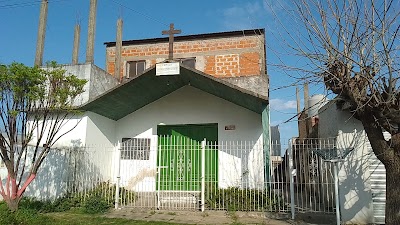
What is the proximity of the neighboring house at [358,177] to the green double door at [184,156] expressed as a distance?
3926 mm

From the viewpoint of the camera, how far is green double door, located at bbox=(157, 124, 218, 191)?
1084 centimetres

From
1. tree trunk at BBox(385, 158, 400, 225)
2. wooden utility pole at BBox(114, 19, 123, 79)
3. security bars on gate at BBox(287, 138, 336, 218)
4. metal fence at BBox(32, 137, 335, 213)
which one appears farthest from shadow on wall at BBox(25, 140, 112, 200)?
tree trunk at BBox(385, 158, 400, 225)

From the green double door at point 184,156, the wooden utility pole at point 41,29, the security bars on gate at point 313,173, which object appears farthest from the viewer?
the wooden utility pole at point 41,29

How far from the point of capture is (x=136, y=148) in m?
11.8

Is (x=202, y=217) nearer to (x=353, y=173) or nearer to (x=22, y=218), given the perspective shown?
(x=353, y=173)

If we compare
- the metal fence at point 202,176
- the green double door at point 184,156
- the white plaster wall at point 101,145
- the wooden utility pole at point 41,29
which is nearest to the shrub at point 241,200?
the metal fence at point 202,176

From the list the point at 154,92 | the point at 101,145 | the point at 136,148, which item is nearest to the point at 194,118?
the point at 154,92

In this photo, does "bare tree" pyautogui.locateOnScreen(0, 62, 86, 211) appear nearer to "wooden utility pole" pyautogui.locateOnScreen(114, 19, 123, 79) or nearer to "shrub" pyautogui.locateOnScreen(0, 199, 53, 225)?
"shrub" pyautogui.locateOnScreen(0, 199, 53, 225)

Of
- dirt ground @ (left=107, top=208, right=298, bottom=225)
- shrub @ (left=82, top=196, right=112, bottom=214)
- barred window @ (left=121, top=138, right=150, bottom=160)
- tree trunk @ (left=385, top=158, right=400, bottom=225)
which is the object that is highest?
barred window @ (left=121, top=138, right=150, bottom=160)

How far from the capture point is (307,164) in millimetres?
10008

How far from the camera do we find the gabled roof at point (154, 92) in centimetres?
971

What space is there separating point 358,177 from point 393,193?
246 cm

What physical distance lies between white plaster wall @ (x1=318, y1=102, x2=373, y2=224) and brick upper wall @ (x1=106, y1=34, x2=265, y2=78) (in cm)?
673

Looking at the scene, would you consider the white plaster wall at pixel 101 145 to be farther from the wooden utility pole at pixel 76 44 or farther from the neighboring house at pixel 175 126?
the wooden utility pole at pixel 76 44
